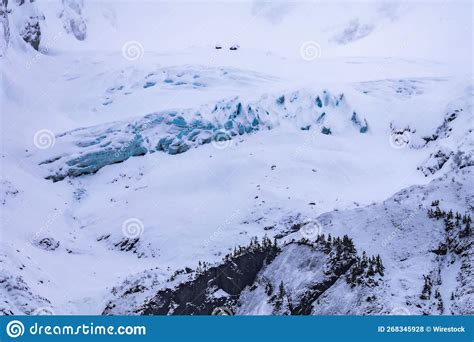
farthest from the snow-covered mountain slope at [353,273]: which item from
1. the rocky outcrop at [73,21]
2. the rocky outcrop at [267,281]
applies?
the rocky outcrop at [73,21]

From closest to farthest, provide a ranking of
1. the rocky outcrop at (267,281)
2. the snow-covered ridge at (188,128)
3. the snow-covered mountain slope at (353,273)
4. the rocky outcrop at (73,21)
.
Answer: the snow-covered mountain slope at (353,273) → the rocky outcrop at (267,281) → the snow-covered ridge at (188,128) → the rocky outcrop at (73,21)

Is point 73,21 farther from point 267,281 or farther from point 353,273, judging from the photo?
point 353,273

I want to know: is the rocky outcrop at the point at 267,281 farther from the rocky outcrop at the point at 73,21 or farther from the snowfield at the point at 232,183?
the rocky outcrop at the point at 73,21

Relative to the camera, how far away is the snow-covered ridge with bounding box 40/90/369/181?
1679 inches

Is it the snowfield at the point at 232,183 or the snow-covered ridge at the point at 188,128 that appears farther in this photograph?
the snow-covered ridge at the point at 188,128

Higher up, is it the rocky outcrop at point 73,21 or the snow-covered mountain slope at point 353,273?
the rocky outcrop at point 73,21

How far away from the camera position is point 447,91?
46188 mm

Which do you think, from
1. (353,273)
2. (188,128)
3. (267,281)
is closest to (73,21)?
(188,128)

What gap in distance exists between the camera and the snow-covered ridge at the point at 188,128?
140 feet

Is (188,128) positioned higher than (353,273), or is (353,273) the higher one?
(188,128)

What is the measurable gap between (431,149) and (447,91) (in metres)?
9.14

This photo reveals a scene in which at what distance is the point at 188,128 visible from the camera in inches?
1720

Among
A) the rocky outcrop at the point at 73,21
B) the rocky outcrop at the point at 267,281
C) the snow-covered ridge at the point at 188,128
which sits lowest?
the rocky outcrop at the point at 267,281

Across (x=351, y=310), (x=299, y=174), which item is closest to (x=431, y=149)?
(x=299, y=174)
